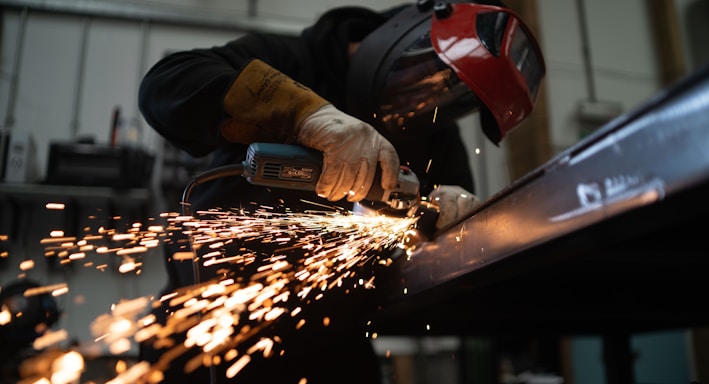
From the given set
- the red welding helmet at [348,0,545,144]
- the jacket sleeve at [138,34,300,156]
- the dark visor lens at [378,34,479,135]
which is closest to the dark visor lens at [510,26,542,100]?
the red welding helmet at [348,0,545,144]

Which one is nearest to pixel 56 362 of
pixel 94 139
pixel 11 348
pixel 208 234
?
pixel 11 348

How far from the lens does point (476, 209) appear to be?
1.00m

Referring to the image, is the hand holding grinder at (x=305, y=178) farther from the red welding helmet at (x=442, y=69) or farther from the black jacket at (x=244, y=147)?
the red welding helmet at (x=442, y=69)

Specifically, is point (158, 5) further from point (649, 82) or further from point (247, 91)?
point (649, 82)

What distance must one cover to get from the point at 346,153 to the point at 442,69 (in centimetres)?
46

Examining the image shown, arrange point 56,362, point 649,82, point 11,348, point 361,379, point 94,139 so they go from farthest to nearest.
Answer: point 649,82
point 94,139
point 56,362
point 11,348
point 361,379

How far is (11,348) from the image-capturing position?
89.3 inches

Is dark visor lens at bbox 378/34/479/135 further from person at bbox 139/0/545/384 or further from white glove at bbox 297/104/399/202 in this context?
white glove at bbox 297/104/399/202

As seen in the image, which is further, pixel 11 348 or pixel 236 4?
pixel 236 4

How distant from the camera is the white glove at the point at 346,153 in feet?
3.77

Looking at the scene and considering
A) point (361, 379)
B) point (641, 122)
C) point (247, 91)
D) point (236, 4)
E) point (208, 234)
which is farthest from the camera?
point (236, 4)

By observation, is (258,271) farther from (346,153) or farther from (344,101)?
(344,101)

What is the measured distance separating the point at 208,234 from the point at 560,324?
1561 millimetres

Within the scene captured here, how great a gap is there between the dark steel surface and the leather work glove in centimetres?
21
